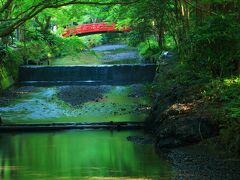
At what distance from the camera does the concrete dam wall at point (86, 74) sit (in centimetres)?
2466

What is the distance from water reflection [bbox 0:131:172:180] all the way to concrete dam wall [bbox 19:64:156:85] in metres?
11.1

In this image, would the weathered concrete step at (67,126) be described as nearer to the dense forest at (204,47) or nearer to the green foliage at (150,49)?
the dense forest at (204,47)

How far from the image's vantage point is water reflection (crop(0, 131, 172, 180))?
9648mm

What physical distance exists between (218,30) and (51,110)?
25.0 ft

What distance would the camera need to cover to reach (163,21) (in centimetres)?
2220

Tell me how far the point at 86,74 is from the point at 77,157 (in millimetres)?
14143

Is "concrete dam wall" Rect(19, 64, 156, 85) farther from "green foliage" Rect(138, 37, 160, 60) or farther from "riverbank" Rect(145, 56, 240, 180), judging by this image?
"riverbank" Rect(145, 56, 240, 180)

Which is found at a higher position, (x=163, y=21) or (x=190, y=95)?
(x=163, y=21)

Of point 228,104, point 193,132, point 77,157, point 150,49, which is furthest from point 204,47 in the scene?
point 150,49

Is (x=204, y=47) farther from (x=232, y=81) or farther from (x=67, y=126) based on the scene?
(x=67, y=126)

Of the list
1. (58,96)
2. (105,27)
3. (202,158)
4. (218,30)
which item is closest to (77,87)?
(58,96)

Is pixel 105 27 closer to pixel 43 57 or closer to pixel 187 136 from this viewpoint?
pixel 43 57

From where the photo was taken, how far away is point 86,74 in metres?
25.0

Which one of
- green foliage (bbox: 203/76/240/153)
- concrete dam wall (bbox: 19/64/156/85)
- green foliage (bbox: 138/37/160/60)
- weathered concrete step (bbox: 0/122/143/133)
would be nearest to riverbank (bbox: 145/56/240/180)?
green foliage (bbox: 203/76/240/153)
